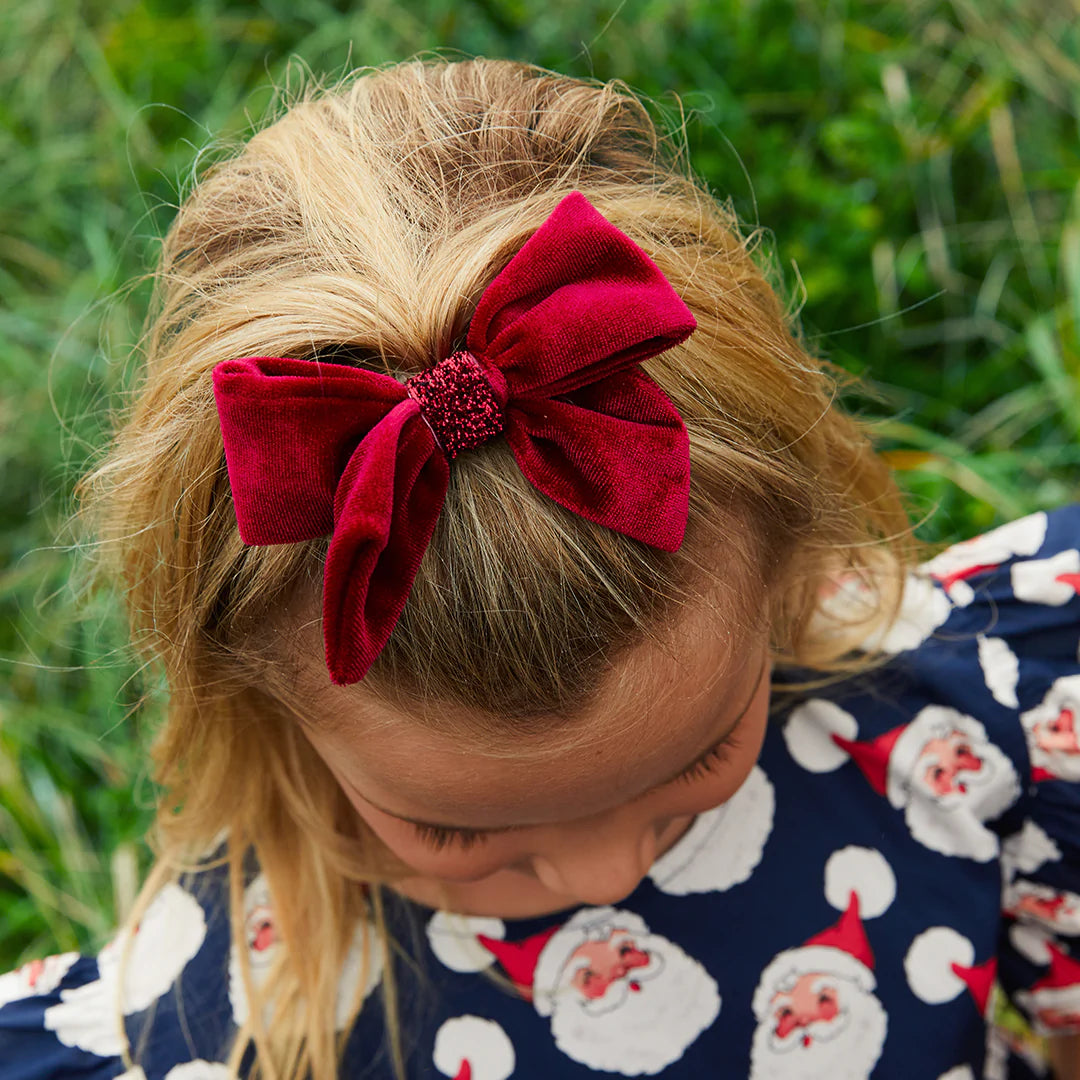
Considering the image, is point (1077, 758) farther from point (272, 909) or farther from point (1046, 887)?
point (272, 909)

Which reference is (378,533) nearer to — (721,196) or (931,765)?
(931,765)

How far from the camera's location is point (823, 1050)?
107cm

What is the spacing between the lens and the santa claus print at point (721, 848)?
3.59 feet

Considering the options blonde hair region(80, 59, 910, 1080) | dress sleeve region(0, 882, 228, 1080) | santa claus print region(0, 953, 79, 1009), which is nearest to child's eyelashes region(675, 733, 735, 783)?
blonde hair region(80, 59, 910, 1080)

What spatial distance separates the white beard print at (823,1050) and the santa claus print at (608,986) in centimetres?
6

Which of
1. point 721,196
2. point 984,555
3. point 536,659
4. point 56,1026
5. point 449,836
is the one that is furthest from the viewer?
point 721,196

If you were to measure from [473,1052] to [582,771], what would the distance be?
0.48 metres

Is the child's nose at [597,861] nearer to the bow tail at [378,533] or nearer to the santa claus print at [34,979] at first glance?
the bow tail at [378,533]

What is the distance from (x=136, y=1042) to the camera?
1.03 metres

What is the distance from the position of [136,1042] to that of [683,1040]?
1.74 ft

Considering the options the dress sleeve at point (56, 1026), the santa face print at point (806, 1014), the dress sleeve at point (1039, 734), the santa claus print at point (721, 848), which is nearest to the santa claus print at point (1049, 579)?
the dress sleeve at point (1039, 734)

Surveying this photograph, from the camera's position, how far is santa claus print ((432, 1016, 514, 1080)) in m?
1.05

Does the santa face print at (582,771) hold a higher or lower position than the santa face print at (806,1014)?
higher

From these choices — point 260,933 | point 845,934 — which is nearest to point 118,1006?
point 260,933
